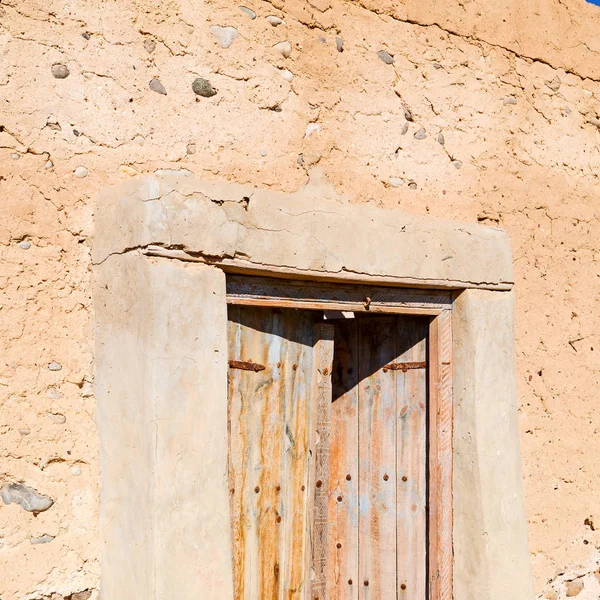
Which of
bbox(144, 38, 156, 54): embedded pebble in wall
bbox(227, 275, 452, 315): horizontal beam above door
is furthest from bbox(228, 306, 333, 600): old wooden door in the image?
bbox(144, 38, 156, 54): embedded pebble in wall

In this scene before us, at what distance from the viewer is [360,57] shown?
9.98 feet

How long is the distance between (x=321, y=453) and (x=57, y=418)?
1113 millimetres

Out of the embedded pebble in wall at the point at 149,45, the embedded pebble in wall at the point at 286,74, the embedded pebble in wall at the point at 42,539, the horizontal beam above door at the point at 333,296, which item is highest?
the embedded pebble in wall at the point at 286,74

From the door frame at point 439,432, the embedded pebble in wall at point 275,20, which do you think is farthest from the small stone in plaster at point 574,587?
the embedded pebble in wall at point 275,20

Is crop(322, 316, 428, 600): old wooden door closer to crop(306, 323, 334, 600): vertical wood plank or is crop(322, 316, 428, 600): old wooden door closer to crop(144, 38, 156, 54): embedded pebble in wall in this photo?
crop(306, 323, 334, 600): vertical wood plank

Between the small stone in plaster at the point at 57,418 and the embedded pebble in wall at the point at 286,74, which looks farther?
the embedded pebble in wall at the point at 286,74

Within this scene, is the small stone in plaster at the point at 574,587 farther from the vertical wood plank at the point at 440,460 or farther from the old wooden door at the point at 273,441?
the old wooden door at the point at 273,441

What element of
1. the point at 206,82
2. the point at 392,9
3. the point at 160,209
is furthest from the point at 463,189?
the point at 160,209

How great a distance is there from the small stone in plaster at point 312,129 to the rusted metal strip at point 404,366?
0.95 m

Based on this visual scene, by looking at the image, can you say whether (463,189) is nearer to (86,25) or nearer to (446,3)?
(446,3)

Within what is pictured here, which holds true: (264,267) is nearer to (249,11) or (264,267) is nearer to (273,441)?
(273,441)

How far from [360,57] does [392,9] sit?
25 cm

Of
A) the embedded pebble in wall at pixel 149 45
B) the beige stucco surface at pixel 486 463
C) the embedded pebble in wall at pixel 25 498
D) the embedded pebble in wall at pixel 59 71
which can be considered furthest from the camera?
the beige stucco surface at pixel 486 463

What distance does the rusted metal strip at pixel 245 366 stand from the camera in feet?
9.20
